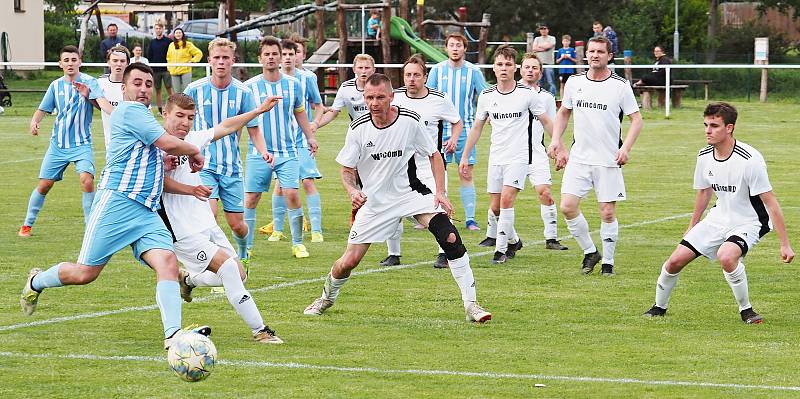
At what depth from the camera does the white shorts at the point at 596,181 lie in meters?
11.9

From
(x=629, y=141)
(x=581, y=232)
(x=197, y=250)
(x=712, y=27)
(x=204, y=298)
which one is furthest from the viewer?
(x=712, y=27)

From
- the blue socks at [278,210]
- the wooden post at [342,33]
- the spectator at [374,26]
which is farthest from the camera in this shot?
the spectator at [374,26]

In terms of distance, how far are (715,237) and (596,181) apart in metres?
2.56

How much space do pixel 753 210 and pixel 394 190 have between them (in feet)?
8.22

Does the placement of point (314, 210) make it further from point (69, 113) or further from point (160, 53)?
point (160, 53)

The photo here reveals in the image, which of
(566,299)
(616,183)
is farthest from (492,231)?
(566,299)

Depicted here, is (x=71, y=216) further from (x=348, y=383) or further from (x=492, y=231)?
(x=348, y=383)

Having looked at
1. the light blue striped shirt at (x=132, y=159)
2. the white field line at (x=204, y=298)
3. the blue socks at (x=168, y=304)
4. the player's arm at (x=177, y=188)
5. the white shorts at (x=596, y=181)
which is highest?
the light blue striped shirt at (x=132, y=159)

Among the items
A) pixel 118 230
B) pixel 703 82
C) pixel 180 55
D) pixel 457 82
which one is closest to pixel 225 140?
pixel 118 230

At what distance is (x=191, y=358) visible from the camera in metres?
7.30

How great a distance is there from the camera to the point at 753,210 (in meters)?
9.52

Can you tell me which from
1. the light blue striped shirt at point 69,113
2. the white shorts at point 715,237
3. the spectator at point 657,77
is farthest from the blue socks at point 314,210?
the spectator at point 657,77

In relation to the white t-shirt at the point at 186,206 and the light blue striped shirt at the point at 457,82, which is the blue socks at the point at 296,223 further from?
the white t-shirt at the point at 186,206

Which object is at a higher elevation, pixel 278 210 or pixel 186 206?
pixel 186 206
